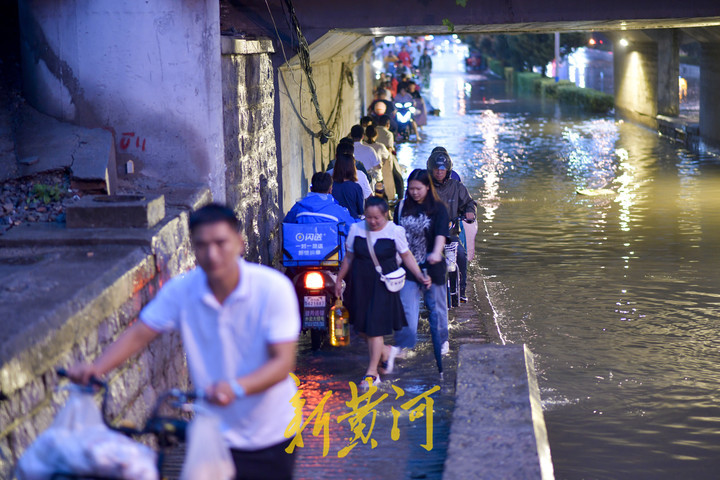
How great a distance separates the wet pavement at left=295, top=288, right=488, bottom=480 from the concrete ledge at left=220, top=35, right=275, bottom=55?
283 centimetres

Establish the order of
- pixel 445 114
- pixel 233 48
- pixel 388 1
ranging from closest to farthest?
pixel 233 48, pixel 388 1, pixel 445 114

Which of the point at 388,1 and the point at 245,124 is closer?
the point at 245,124

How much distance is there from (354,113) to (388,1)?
34.5 feet

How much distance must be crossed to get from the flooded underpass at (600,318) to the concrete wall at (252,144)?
1.68 meters

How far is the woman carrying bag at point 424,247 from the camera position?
777 centimetres

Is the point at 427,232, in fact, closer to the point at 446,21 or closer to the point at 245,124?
the point at 245,124

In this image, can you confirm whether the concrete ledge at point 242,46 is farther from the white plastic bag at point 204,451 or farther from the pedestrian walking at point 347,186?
the white plastic bag at point 204,451

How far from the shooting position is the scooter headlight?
328 inches

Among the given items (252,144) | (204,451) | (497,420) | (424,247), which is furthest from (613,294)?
(204,451)

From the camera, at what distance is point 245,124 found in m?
9.27

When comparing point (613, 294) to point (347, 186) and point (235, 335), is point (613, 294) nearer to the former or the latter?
point (347, 186)

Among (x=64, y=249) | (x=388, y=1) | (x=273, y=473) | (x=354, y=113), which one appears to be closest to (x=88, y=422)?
(x=273, y=473)

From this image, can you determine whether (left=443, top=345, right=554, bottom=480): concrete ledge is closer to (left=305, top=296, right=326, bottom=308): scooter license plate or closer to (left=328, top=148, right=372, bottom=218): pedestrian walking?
(left=305, top=296, right=326, bottom=308): scooter license plate

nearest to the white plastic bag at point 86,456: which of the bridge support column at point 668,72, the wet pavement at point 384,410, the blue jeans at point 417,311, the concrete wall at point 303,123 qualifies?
the wet pavement at point 384,410
